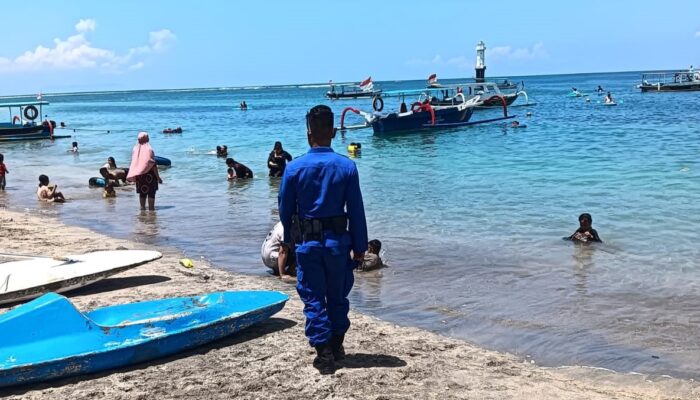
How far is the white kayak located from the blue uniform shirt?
382cm

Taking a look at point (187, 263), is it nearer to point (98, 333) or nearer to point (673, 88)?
point (98, 333)

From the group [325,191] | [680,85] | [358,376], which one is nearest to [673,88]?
[680,85]

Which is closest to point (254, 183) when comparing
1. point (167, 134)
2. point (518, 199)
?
point (518, 199)

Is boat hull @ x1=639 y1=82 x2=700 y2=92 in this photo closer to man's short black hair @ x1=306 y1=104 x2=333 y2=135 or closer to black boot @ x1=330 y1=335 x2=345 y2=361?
black boot @ x1=330 y1=335 x2=345 y2=361

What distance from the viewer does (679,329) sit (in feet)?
23.5

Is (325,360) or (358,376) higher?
(325,360)

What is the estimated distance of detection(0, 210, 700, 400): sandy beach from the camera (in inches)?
200

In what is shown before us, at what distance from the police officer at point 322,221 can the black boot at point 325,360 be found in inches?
6.1

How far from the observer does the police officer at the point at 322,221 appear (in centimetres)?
500

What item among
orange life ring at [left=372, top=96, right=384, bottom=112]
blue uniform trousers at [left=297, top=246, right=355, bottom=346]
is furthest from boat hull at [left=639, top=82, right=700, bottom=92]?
blue uniform trousers at [left=297, top=246, right=355, bottom=346]

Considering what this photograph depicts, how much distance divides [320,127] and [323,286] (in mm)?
1118

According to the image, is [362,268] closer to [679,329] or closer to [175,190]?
[679,329]

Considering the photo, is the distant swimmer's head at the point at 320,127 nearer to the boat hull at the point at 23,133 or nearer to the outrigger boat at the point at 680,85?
the boat hull at the point at 23,133

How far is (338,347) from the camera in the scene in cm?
551
